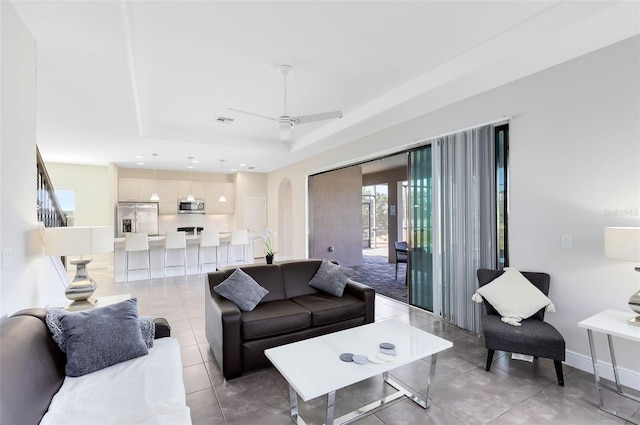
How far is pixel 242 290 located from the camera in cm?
306

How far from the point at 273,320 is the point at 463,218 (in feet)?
8.32

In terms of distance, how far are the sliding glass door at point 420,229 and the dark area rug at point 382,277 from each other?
20.5 inches

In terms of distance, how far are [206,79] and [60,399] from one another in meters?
3.25

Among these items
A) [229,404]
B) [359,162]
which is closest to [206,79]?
[359,162]

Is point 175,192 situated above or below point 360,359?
above

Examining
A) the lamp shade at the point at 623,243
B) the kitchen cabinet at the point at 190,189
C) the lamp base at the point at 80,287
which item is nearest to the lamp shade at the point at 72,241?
the lamp base at the point at 80,287

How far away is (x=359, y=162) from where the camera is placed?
5.67 meters

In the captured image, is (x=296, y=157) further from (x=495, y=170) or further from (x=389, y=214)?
(x=495, y=170)

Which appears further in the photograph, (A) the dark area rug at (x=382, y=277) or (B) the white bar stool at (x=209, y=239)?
(B) the white bar stool at (x=209, y=239)

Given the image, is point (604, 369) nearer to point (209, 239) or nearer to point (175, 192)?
point (209, 239)

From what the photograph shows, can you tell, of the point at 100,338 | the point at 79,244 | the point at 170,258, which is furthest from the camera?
the point at 170,258

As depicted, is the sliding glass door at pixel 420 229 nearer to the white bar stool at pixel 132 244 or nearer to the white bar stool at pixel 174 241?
the white bar stool at pixel 174 241

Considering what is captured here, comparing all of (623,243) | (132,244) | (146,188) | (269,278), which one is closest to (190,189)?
(146,188)

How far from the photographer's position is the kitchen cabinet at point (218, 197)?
9477 millimetres
